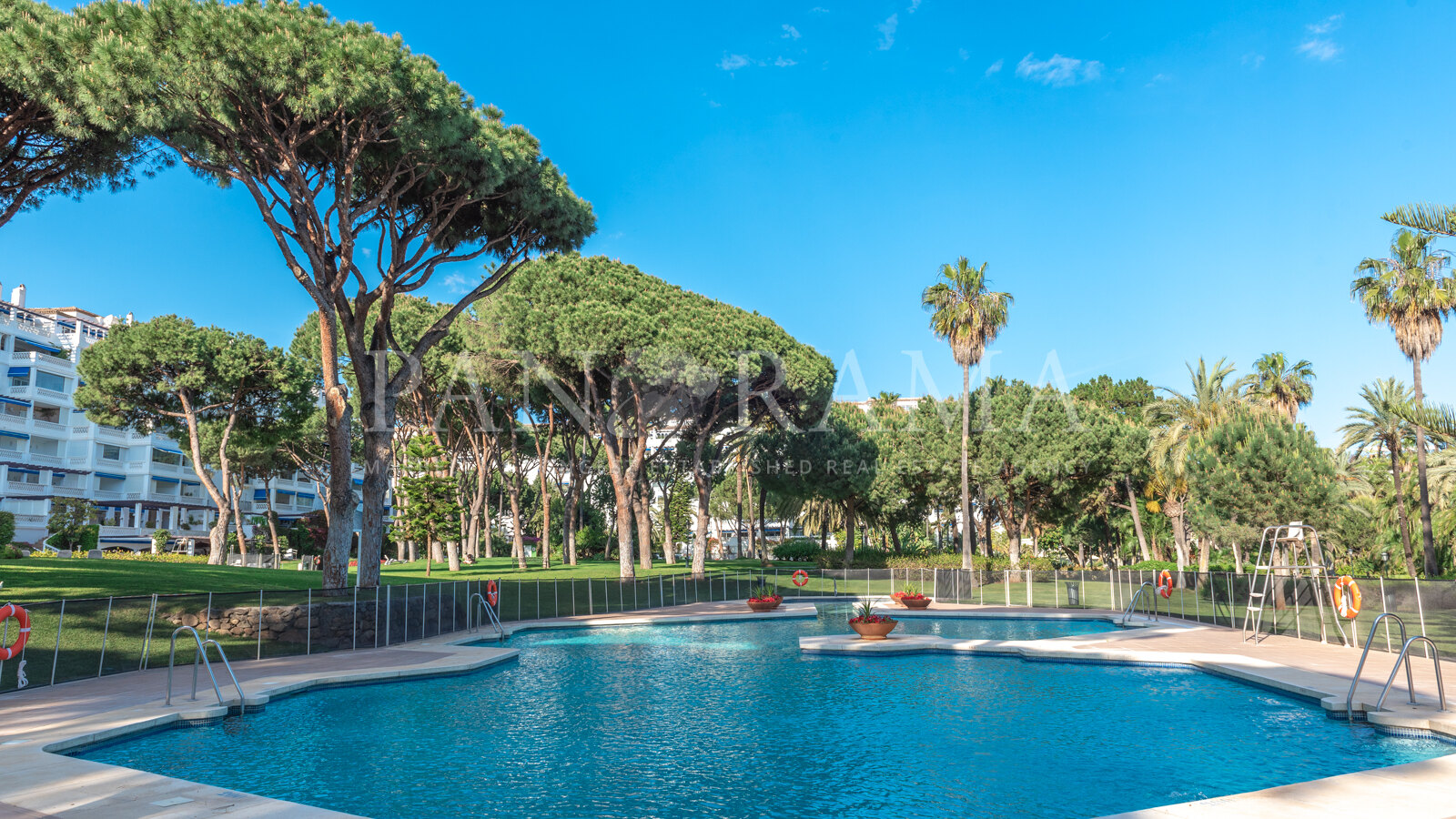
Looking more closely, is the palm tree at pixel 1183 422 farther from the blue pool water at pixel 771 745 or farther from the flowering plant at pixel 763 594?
the blue pool water at pixel 771 745

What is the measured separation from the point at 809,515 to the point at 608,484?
1872 cm

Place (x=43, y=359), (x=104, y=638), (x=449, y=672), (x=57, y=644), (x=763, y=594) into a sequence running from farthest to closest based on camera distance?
(x=43, y=359)
(x=763, y=594)
(x=449, y=672)
(x=104, y=638)
(x=57, y=644)

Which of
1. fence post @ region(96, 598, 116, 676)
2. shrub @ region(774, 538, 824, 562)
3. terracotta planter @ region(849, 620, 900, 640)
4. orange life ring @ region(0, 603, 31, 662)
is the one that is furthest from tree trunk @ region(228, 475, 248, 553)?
terracotta planter @ region(849, 620, 900, 640)

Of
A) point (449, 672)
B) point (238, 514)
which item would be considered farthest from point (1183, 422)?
point (238, 514)

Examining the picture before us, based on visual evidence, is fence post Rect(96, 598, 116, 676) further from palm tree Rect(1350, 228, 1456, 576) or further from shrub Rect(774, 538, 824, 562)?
shrub Rect(774, 538, 824, 562)

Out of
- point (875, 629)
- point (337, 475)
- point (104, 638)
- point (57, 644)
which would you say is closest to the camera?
point (57, 644)

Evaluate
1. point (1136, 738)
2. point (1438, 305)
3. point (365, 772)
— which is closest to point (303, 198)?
point (365, 772)

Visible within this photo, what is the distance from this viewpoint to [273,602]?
60.0ft

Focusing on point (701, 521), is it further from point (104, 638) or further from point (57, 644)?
point (57, 644)

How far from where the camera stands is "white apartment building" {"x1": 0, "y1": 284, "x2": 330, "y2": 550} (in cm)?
6562

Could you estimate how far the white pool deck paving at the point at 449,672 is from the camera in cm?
758

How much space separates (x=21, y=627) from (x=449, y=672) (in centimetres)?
709

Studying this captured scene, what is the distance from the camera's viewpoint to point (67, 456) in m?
71.6

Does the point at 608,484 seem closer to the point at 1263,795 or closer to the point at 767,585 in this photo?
the point at 767,585
